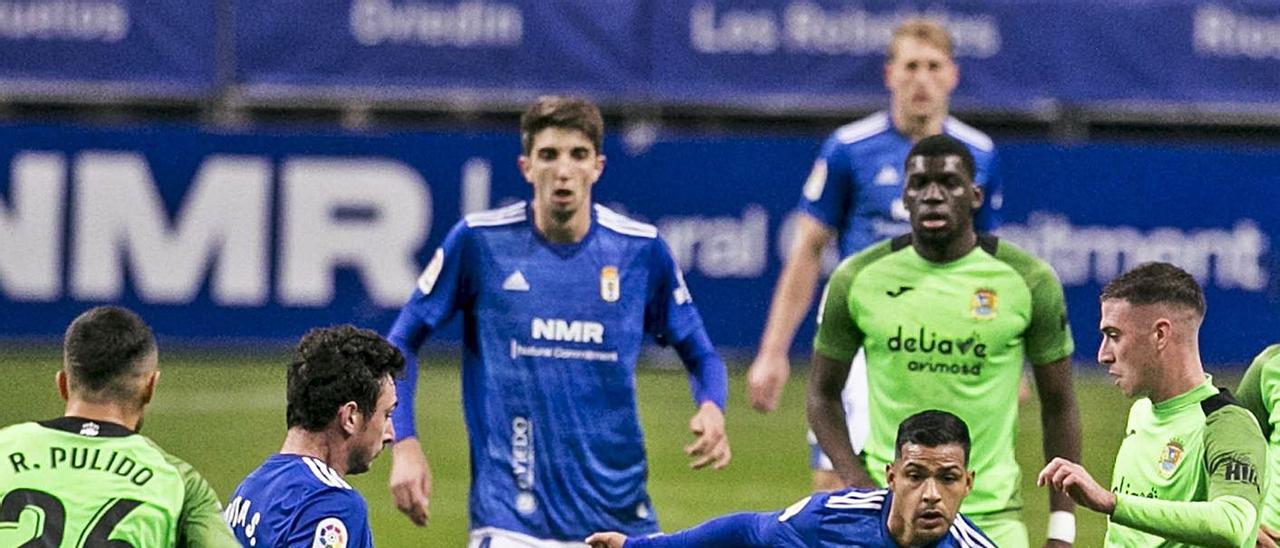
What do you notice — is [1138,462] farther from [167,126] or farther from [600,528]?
[167,126]

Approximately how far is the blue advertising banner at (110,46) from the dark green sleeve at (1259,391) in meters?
13.2

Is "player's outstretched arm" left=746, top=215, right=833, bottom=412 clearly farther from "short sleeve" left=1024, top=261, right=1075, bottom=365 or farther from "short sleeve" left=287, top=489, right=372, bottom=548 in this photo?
"short sleeve" left=287, top=489, right=372, bottom=548

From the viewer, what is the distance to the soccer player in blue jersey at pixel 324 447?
5.96 m

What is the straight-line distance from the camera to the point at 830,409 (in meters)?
8.30

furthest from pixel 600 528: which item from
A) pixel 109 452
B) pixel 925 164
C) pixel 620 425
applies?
pixel 109 452

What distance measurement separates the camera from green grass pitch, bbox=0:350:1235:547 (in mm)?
13289

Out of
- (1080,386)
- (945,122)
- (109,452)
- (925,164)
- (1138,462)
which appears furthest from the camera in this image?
(1080,386)

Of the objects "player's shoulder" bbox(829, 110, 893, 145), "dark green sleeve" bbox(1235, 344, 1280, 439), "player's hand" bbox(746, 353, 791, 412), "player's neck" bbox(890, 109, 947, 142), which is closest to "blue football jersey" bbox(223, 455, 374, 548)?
"dark green sleeve" bbox(1235, 344, 1280, 439)

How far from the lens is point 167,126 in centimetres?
1830

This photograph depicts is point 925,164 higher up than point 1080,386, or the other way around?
point 925,164

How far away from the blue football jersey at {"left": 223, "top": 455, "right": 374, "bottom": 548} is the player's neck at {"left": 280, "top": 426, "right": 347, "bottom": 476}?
0.13ft

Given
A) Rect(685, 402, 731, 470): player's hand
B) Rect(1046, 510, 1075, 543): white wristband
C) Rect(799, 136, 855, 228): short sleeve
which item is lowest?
Rect(1046, 510, 1075, 543): white wristband

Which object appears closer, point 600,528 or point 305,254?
point 600,528

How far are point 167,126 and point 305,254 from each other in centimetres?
142
